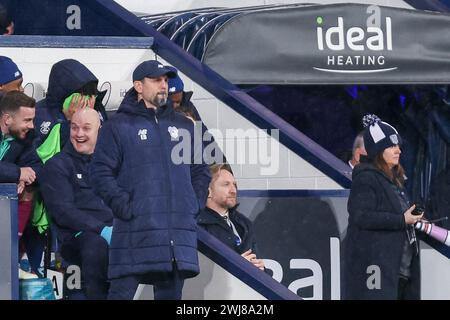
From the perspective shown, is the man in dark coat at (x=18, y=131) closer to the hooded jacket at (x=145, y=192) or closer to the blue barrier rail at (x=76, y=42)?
the hooded jacket at (x=145, y=192)

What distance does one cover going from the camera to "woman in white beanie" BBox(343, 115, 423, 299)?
11.8 metres

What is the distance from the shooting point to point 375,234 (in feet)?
38.8

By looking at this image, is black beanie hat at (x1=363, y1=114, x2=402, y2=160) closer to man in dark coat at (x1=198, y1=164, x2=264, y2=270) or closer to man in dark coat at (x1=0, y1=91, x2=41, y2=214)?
man in dark coat at (x1=198, y1=164, x2=264, y2=270)

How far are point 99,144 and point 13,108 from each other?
1.97 feet

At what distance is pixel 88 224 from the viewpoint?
1077cm

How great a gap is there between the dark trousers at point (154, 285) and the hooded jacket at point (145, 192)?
6 centimetres

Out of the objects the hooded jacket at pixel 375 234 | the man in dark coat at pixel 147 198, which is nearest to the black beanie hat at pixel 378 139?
the hooded jacket at pixel 375 234

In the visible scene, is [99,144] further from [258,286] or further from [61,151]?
[258,286]

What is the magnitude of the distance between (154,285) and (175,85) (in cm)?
165

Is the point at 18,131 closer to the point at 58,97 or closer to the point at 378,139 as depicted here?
the point at 58,97

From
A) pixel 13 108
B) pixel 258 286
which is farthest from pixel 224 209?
pixel 13 108

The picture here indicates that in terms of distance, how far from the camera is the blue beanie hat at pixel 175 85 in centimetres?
1168

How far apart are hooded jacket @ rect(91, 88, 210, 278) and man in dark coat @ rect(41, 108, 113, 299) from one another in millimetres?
101

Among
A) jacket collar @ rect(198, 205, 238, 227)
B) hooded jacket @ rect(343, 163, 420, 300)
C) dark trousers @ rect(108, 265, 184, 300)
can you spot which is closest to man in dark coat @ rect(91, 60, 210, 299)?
dark trousers @ rect(108, 265, 184, 300)
